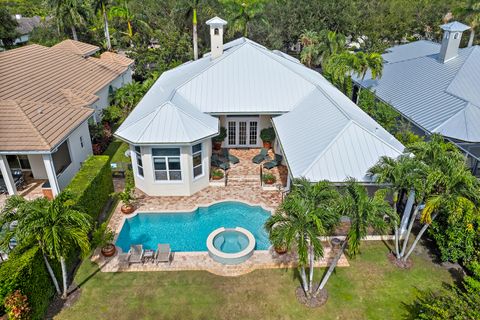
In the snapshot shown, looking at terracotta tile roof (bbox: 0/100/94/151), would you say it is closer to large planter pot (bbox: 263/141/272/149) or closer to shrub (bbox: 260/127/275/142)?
shrub (bbox: 260/127/275/142)

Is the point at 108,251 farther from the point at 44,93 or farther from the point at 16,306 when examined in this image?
the point at 44,93

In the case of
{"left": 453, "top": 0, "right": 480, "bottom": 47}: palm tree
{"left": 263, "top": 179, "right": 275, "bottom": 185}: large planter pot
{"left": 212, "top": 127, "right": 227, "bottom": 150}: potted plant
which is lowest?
{"left": 263, "top": 179, "right": 275, "bottom": 185}: large planter pot

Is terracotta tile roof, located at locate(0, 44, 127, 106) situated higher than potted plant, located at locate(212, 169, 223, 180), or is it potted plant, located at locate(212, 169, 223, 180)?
terracotta tile roof, located at locate(0, 44, 127, 106)

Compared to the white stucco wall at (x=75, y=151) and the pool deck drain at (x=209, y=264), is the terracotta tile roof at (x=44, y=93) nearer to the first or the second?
the white stucco wall at (x=75, y=151)

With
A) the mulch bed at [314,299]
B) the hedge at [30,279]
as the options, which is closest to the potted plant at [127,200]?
the hedge at [30,279]

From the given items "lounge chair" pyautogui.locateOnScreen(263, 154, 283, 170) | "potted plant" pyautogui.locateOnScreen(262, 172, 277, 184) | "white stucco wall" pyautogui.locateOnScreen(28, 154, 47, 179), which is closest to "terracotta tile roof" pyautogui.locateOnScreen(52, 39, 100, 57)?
"white stucco wall" pyautogui.locateOnScreen(28, 154, 47, 179)

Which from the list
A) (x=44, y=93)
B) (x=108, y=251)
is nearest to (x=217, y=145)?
(x=108, y=251)

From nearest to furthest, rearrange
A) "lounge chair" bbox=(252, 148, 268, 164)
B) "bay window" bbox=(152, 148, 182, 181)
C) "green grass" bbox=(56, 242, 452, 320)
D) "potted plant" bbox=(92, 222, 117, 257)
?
"green grass" bbox=(56, 242, 452, 320)
"potted plant" bbox=(92, 222, 117, 257)
"bay window" bbox=(152, 148, 182, 181)
"lounge chair" bbox=(252, 148, 268, 164)
